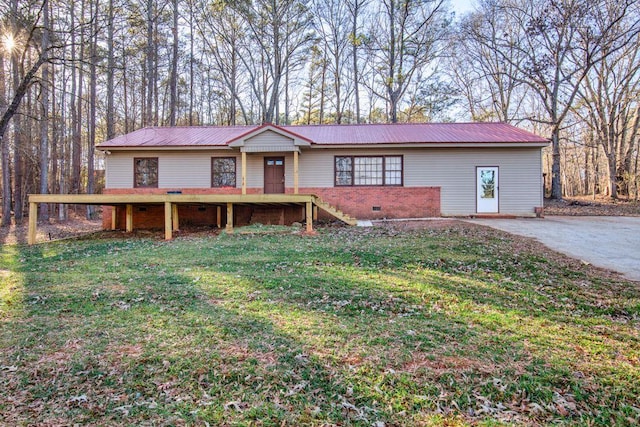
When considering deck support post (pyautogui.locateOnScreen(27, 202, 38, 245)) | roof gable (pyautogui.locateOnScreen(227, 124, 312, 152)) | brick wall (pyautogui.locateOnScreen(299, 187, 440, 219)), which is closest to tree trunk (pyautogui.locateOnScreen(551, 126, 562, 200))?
brick wall (pyautogui.locateOnScreen(299, 187, 440, 219))

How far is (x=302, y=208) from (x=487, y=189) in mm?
7414

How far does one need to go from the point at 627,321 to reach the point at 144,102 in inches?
997

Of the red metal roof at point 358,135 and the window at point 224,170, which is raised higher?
the red metal roof at point 358,135

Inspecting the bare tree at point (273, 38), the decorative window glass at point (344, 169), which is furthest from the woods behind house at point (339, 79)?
the decorative window glass at point (344, 169)

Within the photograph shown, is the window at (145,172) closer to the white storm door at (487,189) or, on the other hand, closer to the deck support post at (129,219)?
the deck support post at (129,219)

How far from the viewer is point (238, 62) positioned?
24594mm

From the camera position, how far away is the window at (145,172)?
14750 millimetres

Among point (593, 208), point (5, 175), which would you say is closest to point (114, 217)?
point (5, 175)

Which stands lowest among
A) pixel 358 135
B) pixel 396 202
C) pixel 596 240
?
pixel 596 240

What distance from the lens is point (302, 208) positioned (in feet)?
46.8

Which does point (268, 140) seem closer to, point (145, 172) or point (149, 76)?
point (145, 172)

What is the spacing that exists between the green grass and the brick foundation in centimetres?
770

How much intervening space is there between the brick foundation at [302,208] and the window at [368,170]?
35 centimetres

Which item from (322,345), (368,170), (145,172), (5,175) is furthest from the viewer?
(5,175)
